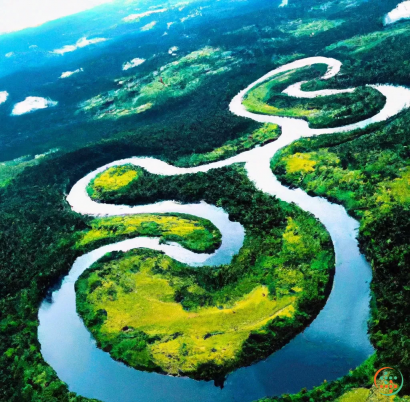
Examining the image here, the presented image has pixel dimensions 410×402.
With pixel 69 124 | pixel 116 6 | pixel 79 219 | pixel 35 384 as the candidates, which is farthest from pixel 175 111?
pixel 116 6

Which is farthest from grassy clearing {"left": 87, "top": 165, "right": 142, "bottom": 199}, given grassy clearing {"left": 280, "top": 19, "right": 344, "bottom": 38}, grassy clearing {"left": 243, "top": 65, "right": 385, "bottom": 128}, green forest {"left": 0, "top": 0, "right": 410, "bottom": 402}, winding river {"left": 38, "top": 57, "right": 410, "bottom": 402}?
grassy clearing {"left": 280, "top": 19, "right": 344, "bottom": 38}

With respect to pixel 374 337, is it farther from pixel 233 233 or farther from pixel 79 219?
pixel 79 219

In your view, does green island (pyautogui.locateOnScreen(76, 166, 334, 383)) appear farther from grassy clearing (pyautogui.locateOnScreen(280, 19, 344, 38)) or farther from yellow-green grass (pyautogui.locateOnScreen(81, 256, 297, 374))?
grassy clearing (pyautogui.locateOnScreen(280, 19, 344, 38))

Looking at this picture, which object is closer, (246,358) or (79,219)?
(246,358)

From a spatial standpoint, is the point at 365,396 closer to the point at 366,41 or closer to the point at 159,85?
the point at 159,85

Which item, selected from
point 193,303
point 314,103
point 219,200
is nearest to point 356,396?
point 193,303

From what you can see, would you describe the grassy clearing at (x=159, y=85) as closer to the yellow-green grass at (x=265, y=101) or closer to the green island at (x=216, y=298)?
the yellow-green grass at (x=265, y=101)
